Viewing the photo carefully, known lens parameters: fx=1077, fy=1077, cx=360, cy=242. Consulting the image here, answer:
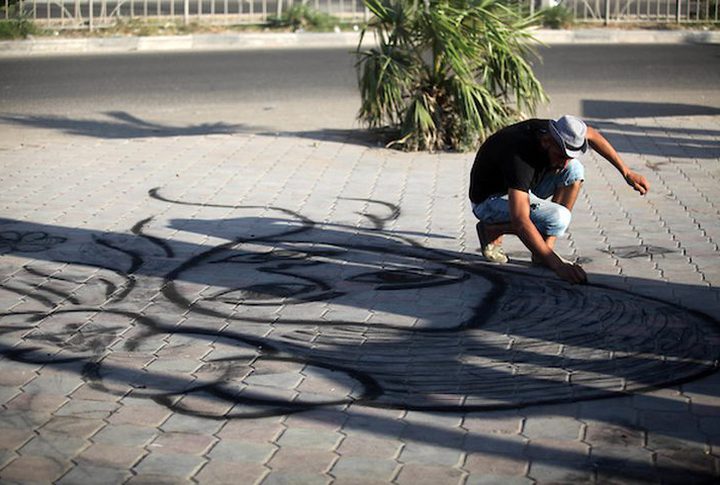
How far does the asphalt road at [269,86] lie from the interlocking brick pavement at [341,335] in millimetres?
3507

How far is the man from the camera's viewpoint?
6023 mm

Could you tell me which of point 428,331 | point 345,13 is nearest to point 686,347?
point 428,331

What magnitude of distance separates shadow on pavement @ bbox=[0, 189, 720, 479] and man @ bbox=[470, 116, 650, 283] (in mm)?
246

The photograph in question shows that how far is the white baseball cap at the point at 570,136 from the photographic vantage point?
19.9 feet

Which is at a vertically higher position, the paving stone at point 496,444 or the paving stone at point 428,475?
the paving stone at point 496,444

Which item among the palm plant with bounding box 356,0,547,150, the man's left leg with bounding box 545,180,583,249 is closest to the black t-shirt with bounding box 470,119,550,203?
the man's left leg with bounding box 545,180,583,249

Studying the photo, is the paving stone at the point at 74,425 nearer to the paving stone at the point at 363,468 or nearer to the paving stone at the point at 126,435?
the paving stone at the point at 126,435

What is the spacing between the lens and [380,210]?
318 inches

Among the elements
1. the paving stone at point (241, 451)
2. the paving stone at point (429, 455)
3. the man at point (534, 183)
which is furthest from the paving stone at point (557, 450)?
the man at point (534, 183)

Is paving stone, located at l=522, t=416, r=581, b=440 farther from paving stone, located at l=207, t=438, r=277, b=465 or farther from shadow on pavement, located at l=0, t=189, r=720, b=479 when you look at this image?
paving stone, located at l=207, t=438, r=277, b=465

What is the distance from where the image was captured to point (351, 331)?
5605mm

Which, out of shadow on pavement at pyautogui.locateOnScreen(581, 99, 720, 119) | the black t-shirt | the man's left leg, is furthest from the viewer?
shadow on pavement at pyautogui.locateOnScreen(581, 99, 720, 119)

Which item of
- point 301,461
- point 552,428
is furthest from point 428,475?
point 552,428

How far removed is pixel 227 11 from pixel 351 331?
619 inches
